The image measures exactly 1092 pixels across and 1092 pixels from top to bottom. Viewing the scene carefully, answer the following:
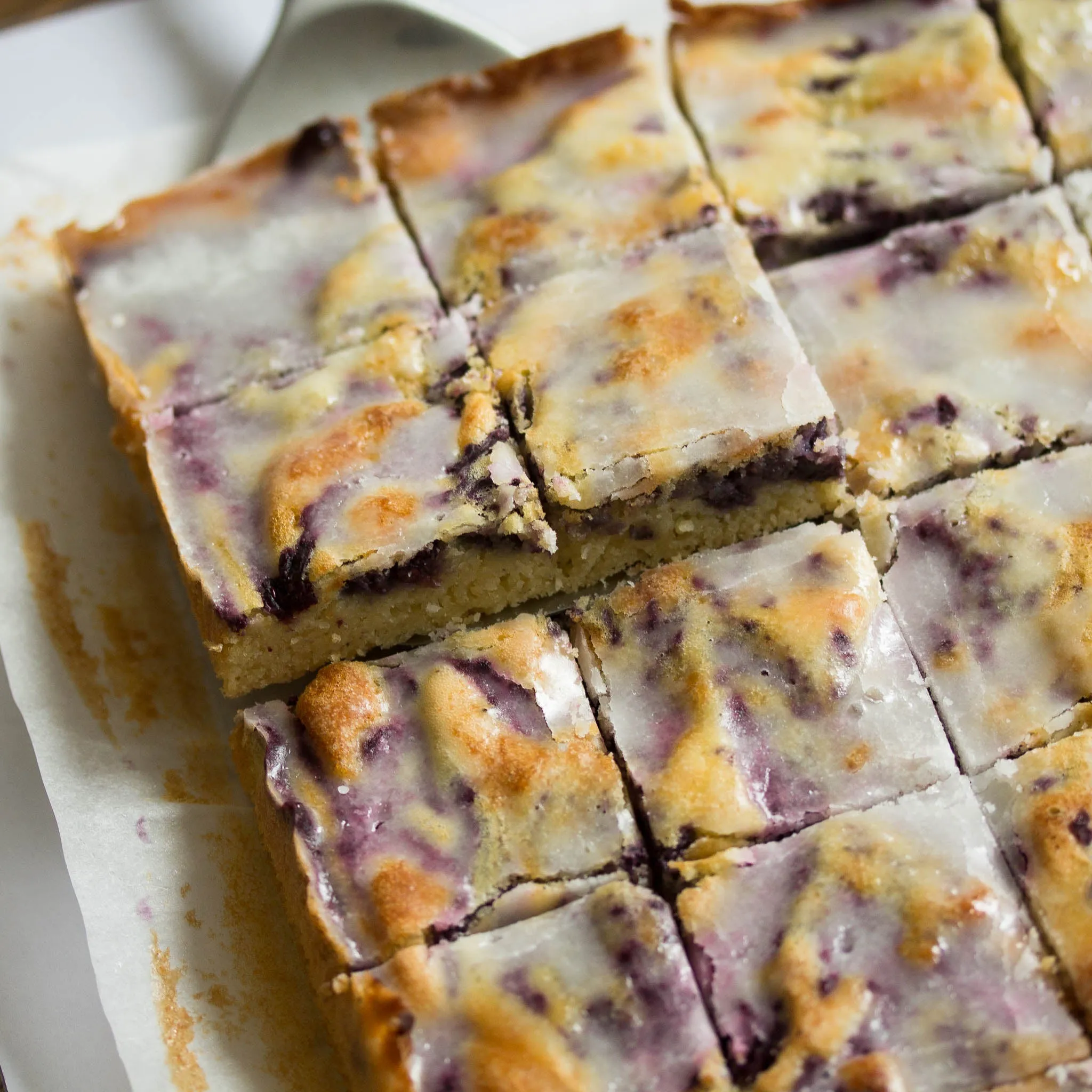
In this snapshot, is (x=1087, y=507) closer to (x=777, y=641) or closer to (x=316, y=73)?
(x=777, y=641)

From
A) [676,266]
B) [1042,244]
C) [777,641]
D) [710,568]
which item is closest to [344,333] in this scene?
[676,266]

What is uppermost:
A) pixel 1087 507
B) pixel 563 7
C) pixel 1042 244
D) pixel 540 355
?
pixel 563 7

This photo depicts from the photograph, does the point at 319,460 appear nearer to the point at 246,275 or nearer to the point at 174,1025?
the point at 246,275

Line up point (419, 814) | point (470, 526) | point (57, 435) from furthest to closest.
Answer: point (57, 435)
point (470, 526)
point (419, 814)

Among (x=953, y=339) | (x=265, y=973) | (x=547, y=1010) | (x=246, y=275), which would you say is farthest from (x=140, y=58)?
(x=547, y=1010)

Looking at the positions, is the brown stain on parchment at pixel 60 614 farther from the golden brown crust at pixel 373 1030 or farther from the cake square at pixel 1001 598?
the cake square at pixel 1001 598

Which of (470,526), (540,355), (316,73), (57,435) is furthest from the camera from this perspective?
(316,73)

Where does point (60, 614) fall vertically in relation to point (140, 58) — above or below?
below
